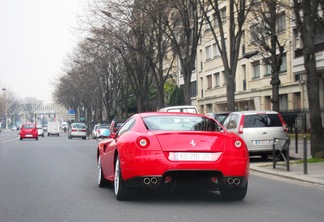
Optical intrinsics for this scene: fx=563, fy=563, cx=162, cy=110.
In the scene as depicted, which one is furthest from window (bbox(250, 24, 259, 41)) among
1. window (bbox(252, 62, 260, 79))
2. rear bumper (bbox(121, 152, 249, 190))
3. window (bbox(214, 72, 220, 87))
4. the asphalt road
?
window (bbox(214, 72, 220, 87))

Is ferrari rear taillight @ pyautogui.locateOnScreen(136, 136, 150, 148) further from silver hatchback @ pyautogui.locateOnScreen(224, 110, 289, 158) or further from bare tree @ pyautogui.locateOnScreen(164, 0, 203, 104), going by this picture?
bare tree @ pyautogui.locateOnScreen(164, 0, 203, 104)

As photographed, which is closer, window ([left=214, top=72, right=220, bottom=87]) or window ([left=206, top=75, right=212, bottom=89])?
window ([left=214, top=72, right=220, bottom=87])

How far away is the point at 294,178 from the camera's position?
12.5 metres

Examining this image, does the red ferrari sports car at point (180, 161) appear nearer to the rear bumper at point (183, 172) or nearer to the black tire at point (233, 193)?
the rear bumper at point (183, 172)

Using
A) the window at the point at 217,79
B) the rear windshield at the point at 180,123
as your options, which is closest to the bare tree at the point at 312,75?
the rear windshield at the point at 180,123

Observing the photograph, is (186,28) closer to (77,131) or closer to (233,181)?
(233,181)

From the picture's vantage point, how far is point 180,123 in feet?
29.1

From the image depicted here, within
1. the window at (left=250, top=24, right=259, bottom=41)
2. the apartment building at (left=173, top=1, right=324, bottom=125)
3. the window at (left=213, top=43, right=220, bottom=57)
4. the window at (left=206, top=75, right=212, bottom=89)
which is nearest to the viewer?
the window at (left=250, top=24, right=259, bottom=41)

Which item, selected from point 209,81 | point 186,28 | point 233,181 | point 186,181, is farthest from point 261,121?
point 209,81

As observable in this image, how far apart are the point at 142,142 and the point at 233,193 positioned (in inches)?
68.2

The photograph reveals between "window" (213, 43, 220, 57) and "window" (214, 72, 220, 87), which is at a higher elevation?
"window" (213, 43, 220, 57)

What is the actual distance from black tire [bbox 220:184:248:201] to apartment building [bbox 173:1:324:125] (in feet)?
67.2

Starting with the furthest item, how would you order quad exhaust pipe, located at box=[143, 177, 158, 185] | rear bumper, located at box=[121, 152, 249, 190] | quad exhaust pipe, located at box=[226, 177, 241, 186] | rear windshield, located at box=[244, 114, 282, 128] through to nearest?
rear windshield, located at box=[244, 114, 282, 128], quad exhaust pipe, located at box=[226, 177, 241, 186], quad exhaust pipe, located at box=[143, 177, 158, 185], rear bumper, located at box=[121, 152, 249, 190]

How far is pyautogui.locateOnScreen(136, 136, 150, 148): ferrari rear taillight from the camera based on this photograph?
8.07 metres
